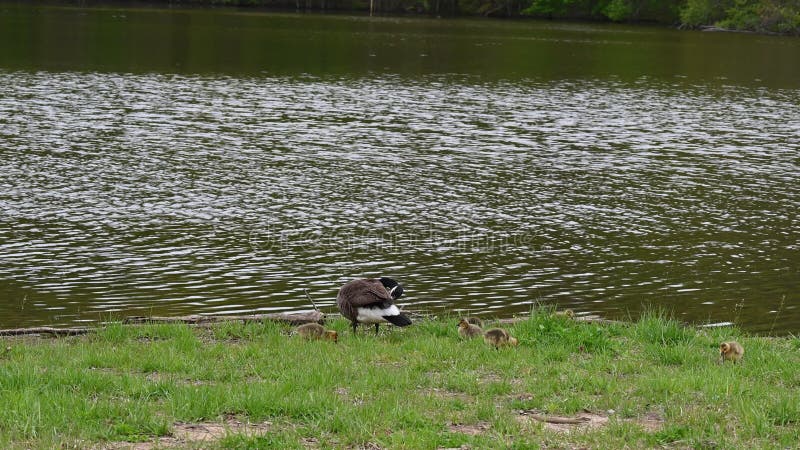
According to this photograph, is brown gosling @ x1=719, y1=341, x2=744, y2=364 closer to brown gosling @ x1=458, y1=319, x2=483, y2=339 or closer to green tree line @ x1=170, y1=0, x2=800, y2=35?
brown gosling @ x1=458, y1=319, x2=483, y2=339

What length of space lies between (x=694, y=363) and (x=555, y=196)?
17.7m

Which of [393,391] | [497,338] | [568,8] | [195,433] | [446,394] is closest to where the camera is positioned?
[195,433]

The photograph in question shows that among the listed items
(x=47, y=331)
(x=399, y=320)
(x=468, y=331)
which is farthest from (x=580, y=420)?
(x=47, y=331)

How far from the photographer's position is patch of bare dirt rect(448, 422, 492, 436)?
9.30m

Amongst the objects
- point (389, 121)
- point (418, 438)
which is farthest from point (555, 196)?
point (418, 438)

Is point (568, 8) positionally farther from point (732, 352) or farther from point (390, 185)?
point (732, 352)

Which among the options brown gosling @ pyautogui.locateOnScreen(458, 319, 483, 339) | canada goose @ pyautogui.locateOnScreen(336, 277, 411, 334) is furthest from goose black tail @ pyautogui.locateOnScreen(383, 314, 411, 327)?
brown gosling @ pyautogui.locateOnScreen(458, 319, 483, 339)

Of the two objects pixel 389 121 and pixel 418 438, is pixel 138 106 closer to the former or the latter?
pixel 389 121

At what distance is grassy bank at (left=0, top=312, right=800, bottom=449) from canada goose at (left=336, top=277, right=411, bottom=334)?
295mm

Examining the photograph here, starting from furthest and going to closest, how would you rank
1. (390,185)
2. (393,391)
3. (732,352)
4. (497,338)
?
(390,185) < (497,338) < (732,352) < (393,391)

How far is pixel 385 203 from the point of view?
92.0ft

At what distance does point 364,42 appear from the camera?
8181 centimetres

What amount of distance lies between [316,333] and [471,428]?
445 centimetres

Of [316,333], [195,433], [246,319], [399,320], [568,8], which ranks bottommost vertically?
[246,319]
